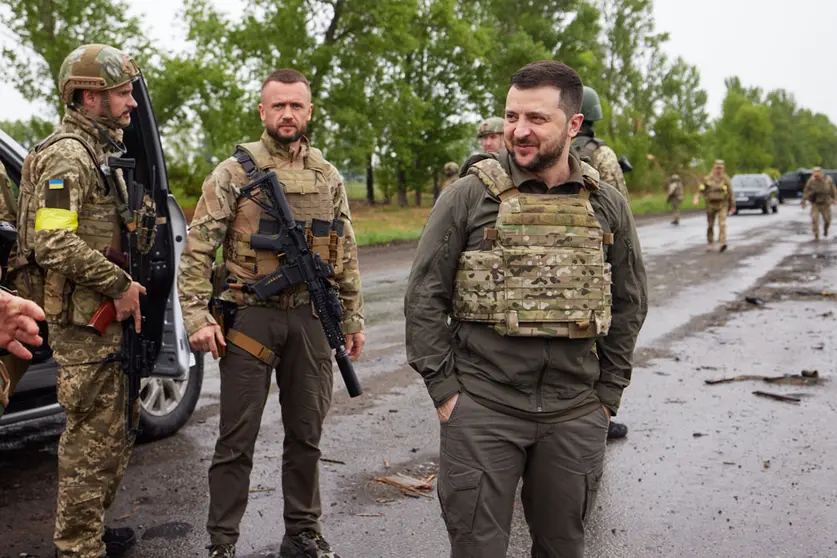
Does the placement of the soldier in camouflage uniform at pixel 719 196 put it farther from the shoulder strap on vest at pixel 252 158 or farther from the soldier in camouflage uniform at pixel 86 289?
the soldier in camouflage uniform at pixel 86 289

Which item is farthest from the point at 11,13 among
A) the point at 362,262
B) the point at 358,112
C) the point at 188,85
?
the point at 362,262

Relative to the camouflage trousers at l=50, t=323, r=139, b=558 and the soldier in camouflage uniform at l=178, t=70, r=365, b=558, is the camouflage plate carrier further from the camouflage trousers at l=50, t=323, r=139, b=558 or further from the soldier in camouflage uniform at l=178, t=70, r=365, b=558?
the camouflage trousers at l=50, t=323, r=139, b=558

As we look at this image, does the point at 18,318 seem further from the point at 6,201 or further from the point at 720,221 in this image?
the point at 720,221

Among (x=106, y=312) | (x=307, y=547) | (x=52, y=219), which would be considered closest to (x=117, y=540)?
(x=307, y=547)

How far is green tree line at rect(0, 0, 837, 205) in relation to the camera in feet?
88.5

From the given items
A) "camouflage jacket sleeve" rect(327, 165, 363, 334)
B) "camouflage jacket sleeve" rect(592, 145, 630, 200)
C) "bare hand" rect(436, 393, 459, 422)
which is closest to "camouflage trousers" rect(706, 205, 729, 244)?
"camouflage jacket sleeve" rect(592, 145, 630, 200)

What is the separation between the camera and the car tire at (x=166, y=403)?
531 cm

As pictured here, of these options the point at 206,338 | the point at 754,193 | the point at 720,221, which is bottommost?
the point at 754,193

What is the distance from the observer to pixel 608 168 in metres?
5.22

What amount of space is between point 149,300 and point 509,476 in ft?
8.11

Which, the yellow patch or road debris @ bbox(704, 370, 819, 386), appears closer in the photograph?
the yellow patch

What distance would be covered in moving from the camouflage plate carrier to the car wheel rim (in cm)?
300

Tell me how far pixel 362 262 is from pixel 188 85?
1589 cm

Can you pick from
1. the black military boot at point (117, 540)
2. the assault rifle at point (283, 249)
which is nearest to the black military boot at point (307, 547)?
the black military boot at point (117, 540)
